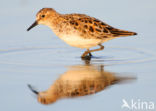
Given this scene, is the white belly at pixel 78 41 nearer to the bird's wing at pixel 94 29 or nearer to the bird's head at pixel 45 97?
the bird's wing at pixel 94 29

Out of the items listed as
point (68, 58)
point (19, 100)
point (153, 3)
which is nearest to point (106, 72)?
point (68, 58)

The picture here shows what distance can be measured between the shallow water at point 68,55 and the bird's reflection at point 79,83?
6.1 inches

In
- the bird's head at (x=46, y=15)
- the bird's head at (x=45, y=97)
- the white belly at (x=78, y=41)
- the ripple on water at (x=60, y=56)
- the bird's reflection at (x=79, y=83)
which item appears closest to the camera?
the bird's head at (x=45, y=97)

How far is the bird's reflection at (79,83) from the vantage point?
876 centimetres

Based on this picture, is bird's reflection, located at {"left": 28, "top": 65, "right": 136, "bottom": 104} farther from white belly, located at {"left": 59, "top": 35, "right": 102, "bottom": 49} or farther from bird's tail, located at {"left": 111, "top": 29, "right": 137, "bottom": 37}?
bird's tail, located at {"left": 111, "top": 29, "right": 137, "bottom": 37}

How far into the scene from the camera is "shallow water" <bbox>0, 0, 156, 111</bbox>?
871 cm

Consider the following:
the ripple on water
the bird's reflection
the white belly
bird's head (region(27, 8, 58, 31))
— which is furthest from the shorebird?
the bird's reflection

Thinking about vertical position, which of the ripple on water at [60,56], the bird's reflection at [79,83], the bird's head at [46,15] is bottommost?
the ripple on water at [60,56]

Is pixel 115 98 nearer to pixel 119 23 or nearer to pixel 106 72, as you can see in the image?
pixel 106 72

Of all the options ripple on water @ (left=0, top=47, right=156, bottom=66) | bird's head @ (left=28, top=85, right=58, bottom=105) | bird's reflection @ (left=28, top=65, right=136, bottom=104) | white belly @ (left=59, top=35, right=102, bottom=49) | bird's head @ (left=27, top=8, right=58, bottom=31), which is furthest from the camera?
bird's head @ (left=27, top=8, right=58, bottom=31)

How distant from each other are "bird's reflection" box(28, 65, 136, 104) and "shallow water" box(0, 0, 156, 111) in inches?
6.1

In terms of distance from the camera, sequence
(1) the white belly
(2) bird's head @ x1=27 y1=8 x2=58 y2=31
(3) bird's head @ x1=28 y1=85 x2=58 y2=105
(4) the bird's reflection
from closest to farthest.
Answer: (3) bird's head @ x1=28 y1=85 x2=58 y2=105
(4) the bird's reflection
(1) the white belly
(2) bird's head @ x1=27 y1=8 x2=58 y2=31

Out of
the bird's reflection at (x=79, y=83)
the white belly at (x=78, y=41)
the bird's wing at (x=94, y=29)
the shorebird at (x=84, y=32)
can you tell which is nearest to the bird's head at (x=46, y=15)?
the shorebird at (x=84, y=32)

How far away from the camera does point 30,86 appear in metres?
9.31
